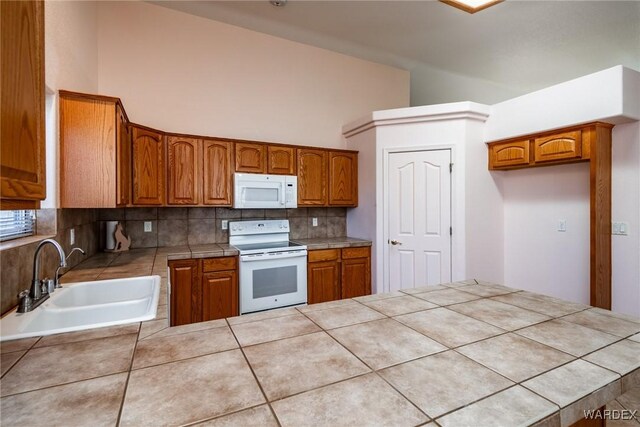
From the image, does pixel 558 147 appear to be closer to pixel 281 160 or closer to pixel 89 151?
pixel 281 160

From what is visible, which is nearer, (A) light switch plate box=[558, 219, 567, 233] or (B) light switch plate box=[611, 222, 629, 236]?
(B) light switch plate box=[611, 222, 629, 236]

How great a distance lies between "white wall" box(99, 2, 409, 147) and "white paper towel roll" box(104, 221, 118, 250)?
1.09 meters

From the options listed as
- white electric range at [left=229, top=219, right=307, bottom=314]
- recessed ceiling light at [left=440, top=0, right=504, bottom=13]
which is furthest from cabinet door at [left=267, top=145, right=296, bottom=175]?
recessed ceiling light at [left=440, top=0, right=504, bottom=13]

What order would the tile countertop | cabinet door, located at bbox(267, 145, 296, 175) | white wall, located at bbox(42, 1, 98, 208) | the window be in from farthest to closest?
cabinet door, located at bbox(267, 145, 296, 175) → white wall, located at bbox(42, 1, 98, 208) → the window → the tile countertop

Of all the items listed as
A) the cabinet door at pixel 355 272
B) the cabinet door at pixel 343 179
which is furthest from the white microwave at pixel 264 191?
the cabinet door at pixel 355 272

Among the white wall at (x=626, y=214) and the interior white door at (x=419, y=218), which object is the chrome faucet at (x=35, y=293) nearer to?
the interior white door at (x=419, y=218)

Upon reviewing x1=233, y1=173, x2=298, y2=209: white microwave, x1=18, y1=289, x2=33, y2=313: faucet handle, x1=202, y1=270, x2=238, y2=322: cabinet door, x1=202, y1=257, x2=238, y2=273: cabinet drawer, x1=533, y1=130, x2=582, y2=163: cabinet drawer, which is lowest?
x1=202, y1=270, x2=238, y2=322: cabinet door

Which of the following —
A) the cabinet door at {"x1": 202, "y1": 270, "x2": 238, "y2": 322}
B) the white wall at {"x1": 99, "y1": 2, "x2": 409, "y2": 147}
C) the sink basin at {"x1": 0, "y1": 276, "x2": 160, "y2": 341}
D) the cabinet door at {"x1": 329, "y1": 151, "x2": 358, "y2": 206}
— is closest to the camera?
the sink basin at {"x1": 0, "y1": 276, "x2": 160, "y2": 341}

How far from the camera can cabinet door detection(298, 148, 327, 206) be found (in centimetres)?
357

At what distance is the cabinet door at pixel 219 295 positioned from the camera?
9.16 ft

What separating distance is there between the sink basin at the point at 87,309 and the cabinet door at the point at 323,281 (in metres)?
1.76

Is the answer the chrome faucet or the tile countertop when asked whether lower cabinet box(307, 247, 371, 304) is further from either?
the chrome faucet

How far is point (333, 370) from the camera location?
30.3 inches

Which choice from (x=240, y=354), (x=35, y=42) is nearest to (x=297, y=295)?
(x=240, y=354)
